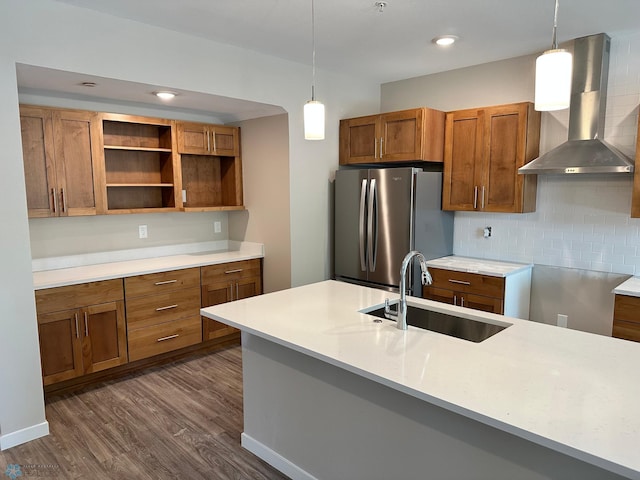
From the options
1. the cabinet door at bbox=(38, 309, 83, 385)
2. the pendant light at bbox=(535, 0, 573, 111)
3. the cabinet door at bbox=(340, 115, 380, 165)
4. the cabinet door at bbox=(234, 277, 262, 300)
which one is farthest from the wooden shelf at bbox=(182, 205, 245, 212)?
the pendant light at bbox=(535, 0, 573, 111)

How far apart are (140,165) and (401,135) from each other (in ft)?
7.99

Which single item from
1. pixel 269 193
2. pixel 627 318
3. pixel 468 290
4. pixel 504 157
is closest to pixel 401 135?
pixel 504 157

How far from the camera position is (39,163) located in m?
3.28

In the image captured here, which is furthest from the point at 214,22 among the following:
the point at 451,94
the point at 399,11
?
the point at 451,94

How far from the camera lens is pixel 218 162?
15.4ft

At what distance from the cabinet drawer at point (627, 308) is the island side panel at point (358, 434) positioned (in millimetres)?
1965

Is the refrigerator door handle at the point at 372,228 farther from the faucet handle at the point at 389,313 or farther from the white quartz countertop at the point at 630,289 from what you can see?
the white quartz countertop at the point at 630,289

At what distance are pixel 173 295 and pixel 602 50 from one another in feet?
12.7

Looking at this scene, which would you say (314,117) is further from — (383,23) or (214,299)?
(214,299)

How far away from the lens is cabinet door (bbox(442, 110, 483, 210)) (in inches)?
151

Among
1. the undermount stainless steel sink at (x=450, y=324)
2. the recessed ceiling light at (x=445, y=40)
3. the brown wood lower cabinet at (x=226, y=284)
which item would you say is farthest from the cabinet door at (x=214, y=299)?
the recessed ceiling light at (x=445, y=40)

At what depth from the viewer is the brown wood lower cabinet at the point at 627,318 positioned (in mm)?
2875

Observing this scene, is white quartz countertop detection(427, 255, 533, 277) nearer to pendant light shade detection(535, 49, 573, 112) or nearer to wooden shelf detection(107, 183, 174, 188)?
pendant light shade detection(535, 49, 573, 112)

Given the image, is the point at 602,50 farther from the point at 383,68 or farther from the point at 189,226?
the point at 189,226
